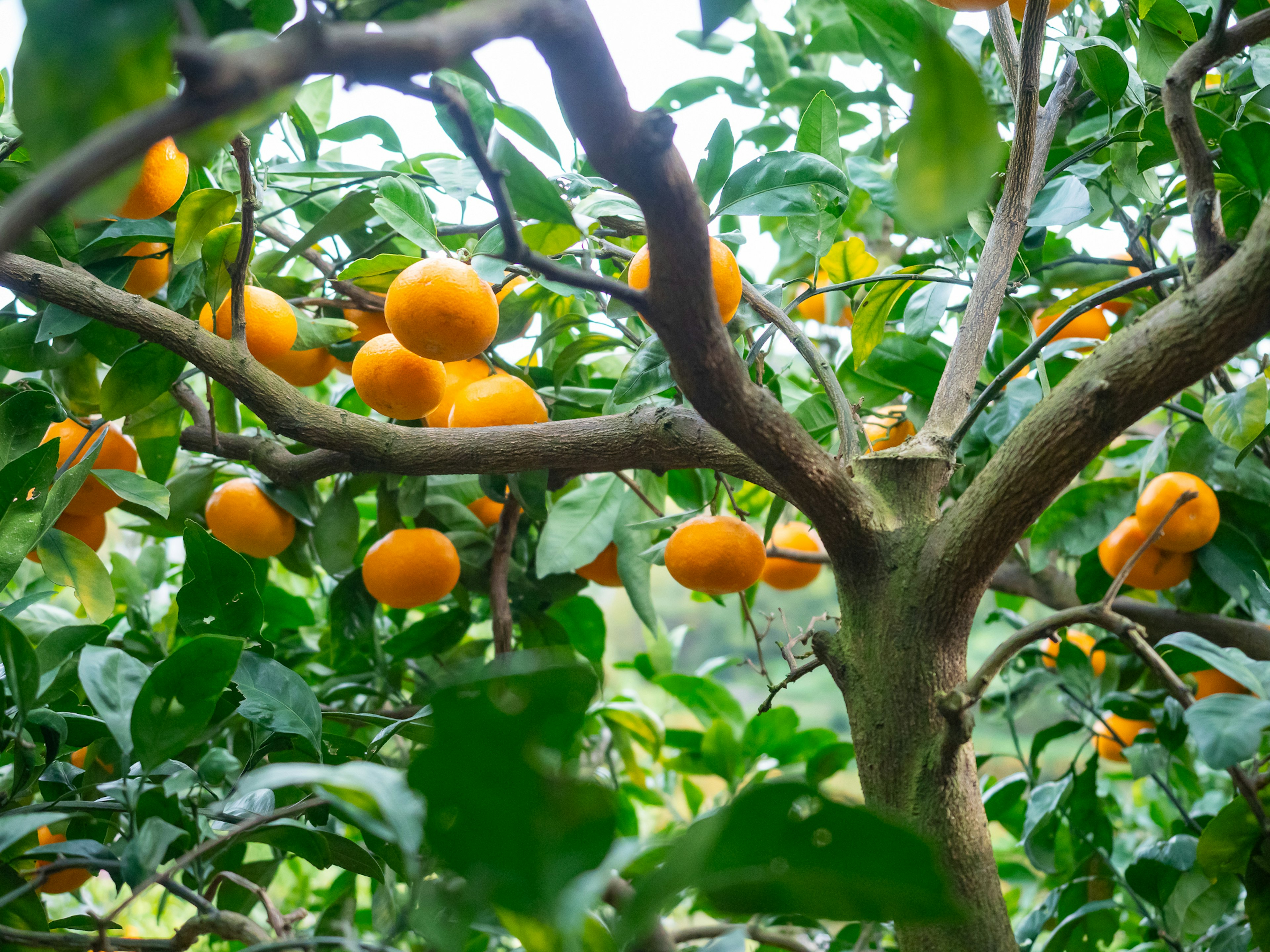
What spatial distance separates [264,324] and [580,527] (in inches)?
12.2

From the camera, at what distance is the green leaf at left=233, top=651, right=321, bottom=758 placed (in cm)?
43

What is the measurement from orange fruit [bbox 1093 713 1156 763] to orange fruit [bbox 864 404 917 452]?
0.37 meters

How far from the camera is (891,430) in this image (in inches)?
33.2

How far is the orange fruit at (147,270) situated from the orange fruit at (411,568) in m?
0.28

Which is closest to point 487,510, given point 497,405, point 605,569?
point 605,569

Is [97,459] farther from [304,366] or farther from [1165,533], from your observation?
[1165,533]

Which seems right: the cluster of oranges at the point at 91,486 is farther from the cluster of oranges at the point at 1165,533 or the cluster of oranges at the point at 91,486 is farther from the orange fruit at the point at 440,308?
the cluster of oranges at the point at 1165,533

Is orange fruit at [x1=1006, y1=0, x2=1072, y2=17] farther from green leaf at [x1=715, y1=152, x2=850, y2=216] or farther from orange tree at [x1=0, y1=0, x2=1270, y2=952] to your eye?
green leaf at [x1=715, y1=152, x2=850, y2=216]

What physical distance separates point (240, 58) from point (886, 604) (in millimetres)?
422

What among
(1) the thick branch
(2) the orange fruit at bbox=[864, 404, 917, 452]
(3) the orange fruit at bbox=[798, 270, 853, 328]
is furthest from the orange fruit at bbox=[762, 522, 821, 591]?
(1) the thick branch

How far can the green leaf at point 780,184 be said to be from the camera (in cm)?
55

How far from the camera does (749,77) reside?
108 cm

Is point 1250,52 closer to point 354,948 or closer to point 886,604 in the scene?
point 886,604

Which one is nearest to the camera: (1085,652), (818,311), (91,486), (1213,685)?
(91,486)
